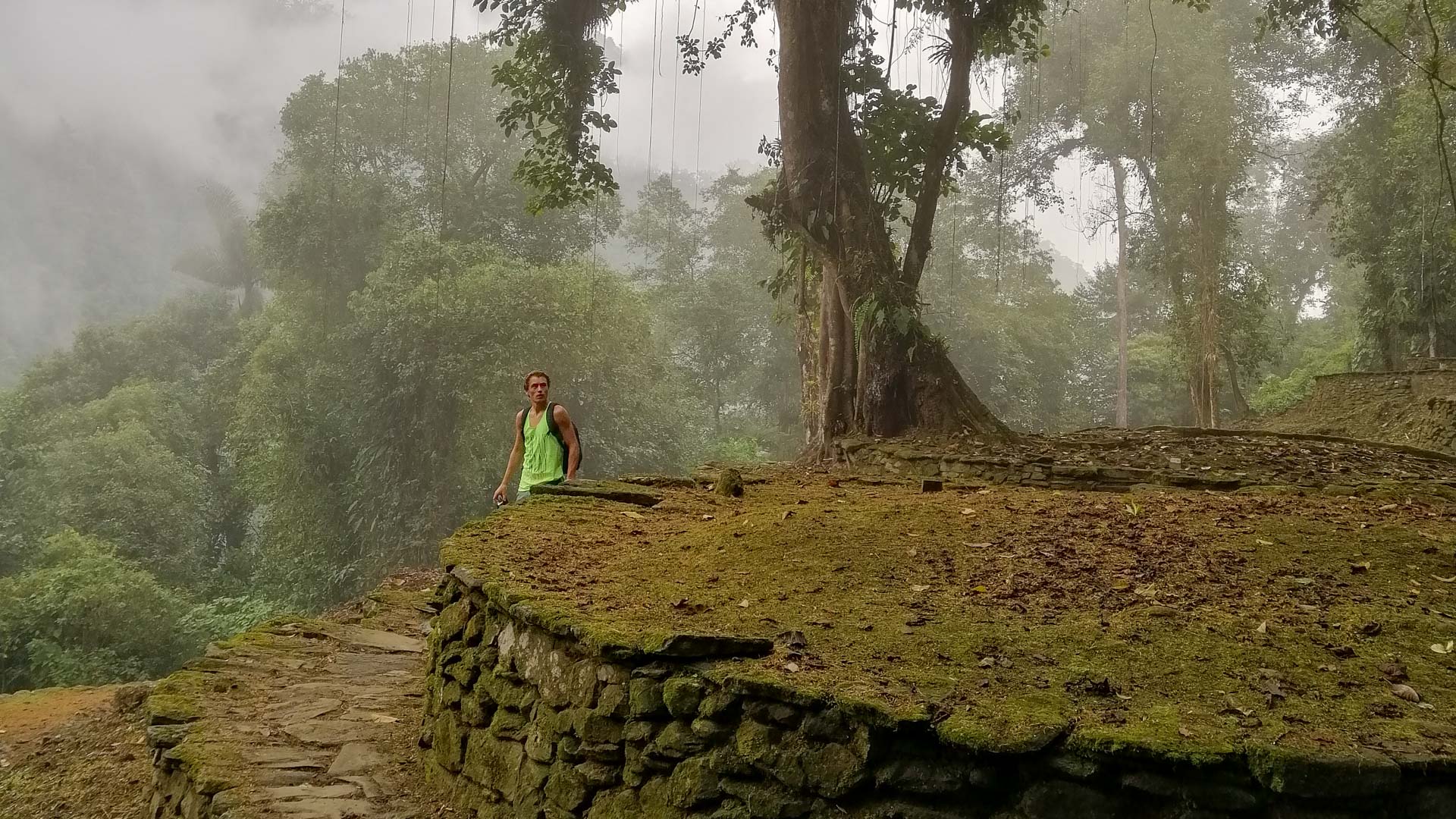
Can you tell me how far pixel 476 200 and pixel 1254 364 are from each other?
746 inches

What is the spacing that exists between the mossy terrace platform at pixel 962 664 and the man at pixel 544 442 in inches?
45.1

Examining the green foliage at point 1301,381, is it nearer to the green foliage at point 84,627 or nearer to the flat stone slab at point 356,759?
the flat stone slab at point 356,759

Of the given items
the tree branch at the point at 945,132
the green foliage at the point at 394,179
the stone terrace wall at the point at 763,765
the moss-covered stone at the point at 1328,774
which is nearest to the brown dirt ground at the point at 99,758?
the stone terrace wall at the point at 763,765

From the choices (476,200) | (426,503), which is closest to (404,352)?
(426,503)

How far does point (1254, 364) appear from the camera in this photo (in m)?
17.4

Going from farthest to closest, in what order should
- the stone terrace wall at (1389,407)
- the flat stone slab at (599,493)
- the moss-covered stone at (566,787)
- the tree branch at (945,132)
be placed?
the stone terrace wall at (1389,407) < the tree branch at (945,132) < the flat stone slab at (599,493) < the moss-covered stone at (566,787)

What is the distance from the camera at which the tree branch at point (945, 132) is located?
906 cm

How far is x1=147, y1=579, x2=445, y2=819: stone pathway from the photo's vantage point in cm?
366

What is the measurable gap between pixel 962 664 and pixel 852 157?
7.38m

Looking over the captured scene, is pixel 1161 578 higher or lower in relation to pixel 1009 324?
lower

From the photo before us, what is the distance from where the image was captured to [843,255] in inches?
352

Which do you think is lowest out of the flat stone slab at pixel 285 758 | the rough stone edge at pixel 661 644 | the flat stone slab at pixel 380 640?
the flat stone slab at pixel 380 640

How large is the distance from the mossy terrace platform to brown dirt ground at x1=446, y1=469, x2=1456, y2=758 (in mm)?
12

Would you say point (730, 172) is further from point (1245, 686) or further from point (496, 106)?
point (1245, 686)
